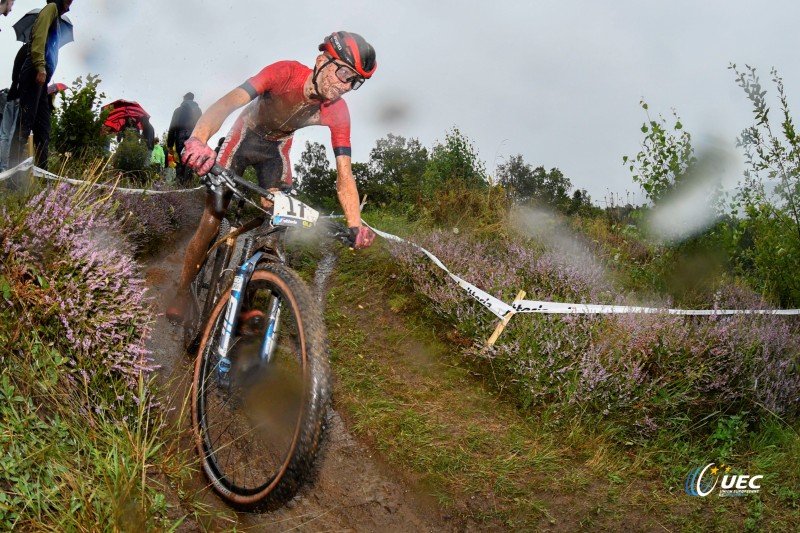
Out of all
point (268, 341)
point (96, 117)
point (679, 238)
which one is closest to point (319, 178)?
point (96, 117)

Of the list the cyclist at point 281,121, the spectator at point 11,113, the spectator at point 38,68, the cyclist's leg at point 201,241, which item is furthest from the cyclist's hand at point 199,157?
the spectator at point 11,113

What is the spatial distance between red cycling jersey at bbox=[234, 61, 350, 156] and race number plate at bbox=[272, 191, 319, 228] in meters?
1.01

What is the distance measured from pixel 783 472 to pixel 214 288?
12.8 feet

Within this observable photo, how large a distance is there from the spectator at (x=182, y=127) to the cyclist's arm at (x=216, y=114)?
9.22 meters

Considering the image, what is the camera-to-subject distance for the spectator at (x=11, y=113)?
6.61 m

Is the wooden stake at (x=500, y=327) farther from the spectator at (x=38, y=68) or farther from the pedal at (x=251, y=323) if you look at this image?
the spectator at (x=38, y=68)

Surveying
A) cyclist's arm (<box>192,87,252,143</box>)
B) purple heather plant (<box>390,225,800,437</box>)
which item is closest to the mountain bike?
cyclist's arm (<box>192,87,252,143</box>)

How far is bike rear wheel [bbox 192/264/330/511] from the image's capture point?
270 cm

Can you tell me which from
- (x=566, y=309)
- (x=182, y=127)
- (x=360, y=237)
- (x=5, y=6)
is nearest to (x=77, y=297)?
(x=360, y=237)

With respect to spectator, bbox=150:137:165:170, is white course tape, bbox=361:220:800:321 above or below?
below

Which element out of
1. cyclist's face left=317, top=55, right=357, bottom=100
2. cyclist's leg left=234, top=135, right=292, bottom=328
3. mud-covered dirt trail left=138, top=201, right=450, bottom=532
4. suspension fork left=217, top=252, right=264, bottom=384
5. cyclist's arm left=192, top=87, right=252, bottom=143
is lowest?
mud-covered dirt trail left=138, top=201, right=450, bottom=532

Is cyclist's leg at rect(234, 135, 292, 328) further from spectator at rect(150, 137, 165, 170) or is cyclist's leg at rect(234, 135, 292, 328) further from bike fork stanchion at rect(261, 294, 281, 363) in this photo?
spectator at rect(150, 137, 165, 170)

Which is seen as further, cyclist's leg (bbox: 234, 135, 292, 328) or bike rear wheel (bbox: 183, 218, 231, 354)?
cyclist's leg (bbox: 234, 135, 292, 328)

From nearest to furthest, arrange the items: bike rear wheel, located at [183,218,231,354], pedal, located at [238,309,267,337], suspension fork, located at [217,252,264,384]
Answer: suspension fork, located at [217,252,264,384] < pedal, located at [238,309,267,337] < bike rear wheel, located at [183,218,231,354]
